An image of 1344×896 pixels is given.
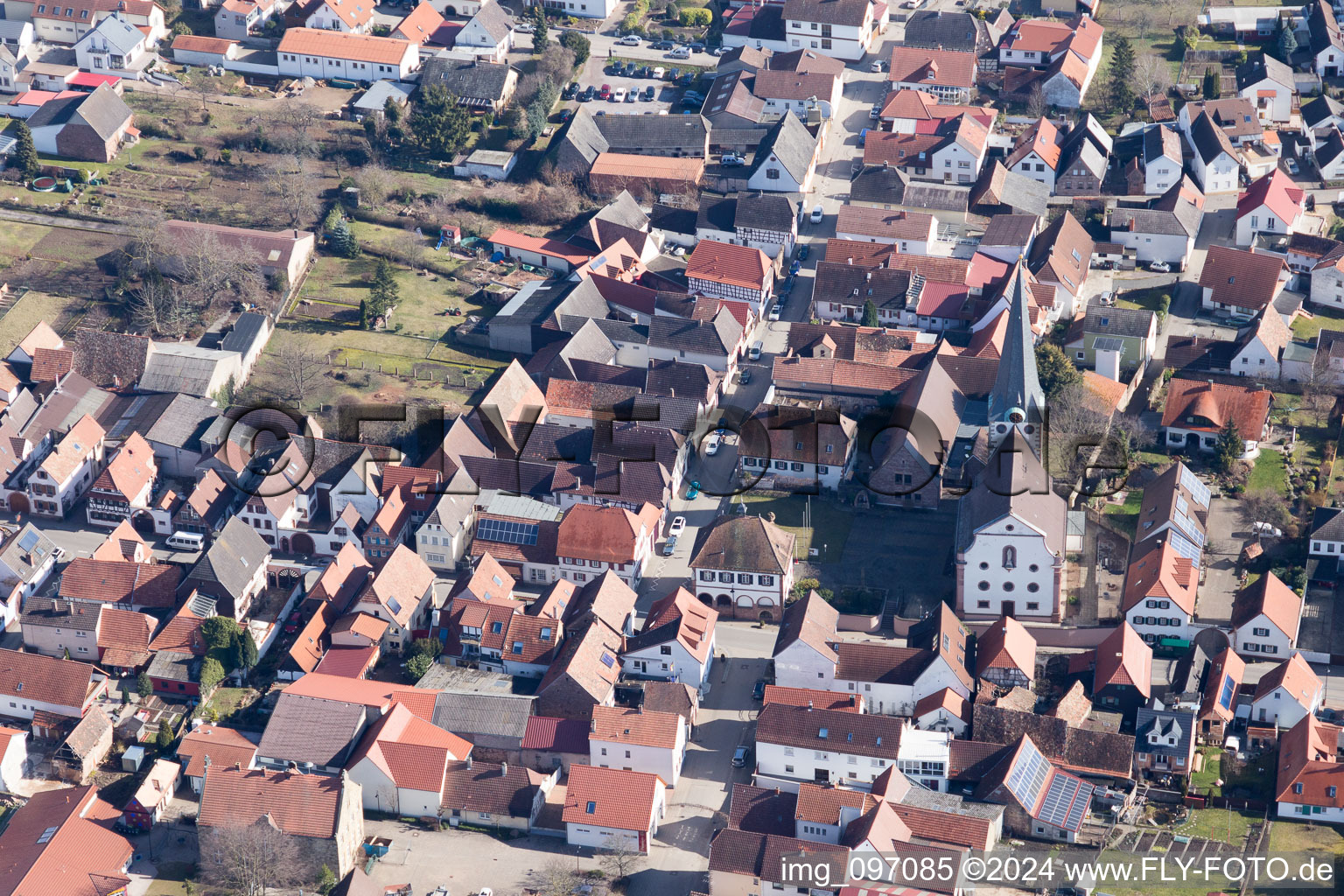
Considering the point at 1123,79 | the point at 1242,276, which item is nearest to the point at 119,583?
the point at 1242,276

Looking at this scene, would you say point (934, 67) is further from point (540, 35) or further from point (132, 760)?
point (132, 760)

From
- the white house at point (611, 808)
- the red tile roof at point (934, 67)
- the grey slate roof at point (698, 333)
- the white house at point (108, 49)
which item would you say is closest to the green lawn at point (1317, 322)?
the grey slate roof at point (698, 333)

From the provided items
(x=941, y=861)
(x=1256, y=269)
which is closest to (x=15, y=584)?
(x=941, y=861)

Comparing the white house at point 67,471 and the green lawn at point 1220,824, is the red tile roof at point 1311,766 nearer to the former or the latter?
the green lawn at point 1220,824

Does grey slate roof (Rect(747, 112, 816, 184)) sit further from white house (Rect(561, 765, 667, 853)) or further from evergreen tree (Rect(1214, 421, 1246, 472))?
white house (Rect(561, 765, 667, 853))

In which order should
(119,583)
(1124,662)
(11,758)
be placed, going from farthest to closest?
(119,583) → (1124,662) → (11,758)

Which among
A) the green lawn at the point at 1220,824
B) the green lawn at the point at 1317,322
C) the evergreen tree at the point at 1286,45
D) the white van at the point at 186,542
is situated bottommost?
the white van at the point at 186,542
